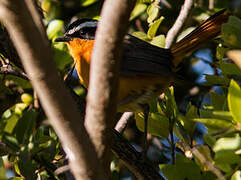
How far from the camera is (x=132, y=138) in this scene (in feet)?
14.3

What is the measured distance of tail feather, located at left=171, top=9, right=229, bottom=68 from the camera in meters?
3.05

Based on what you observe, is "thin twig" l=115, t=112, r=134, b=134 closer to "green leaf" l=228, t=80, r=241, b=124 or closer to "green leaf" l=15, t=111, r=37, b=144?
"green leaf" l=15, t=111, r=37, b=144

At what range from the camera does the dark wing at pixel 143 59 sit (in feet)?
10.4

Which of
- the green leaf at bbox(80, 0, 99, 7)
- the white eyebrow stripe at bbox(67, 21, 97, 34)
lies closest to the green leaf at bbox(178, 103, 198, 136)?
the white eyebrow stripe at bbox(67, 21, 97, 34)

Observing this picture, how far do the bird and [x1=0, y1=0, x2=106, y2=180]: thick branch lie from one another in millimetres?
1440

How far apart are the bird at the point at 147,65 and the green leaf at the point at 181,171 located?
918mm

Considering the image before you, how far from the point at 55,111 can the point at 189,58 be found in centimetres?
317

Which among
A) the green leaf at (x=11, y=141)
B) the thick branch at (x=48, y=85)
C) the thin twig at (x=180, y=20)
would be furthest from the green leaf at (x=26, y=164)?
the thin twig at (x=180, y=20)

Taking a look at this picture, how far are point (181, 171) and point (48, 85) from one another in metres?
0.93

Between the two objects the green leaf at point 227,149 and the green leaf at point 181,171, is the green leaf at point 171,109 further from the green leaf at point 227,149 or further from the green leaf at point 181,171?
the green leaf at point 227,149

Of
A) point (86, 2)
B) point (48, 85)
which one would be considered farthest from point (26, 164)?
point (86, 2)

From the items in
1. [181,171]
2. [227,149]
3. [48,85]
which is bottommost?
[181,171]

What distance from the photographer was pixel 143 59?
3.24 meters

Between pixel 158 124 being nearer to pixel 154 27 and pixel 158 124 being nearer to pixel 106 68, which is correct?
pixel 154 27
